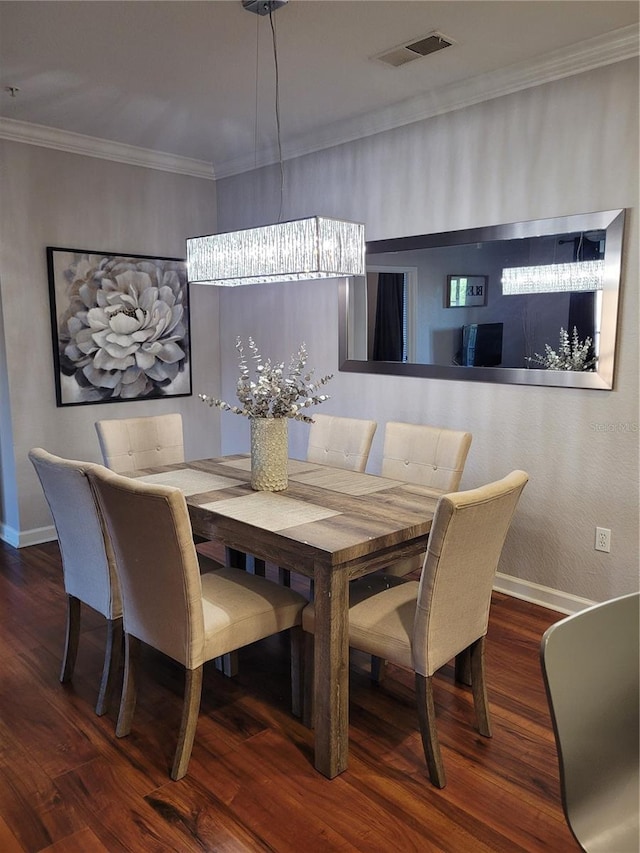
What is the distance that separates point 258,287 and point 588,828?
4.21m

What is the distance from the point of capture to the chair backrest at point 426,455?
2938mm

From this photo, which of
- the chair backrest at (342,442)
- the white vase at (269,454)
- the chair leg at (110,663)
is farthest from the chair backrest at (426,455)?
the chair leg at (110,663)

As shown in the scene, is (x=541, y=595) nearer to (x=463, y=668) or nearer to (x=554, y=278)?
(x=463, y=668)

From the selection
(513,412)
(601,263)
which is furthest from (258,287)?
(601,263)

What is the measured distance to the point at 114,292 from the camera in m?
4.54

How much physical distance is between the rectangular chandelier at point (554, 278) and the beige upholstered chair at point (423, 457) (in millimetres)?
857

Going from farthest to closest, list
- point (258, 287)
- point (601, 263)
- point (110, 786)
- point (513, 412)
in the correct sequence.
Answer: point (258, 287), point (513, 412), point (601, 263), point (110, 786)

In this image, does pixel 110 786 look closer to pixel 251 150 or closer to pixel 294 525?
pixel 294 525

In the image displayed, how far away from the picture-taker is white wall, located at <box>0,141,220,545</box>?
161 inches

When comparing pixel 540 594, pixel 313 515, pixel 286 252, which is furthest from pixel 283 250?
pixel 540 594

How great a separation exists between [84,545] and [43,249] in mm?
2539

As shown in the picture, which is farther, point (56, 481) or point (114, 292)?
point (114, 292)

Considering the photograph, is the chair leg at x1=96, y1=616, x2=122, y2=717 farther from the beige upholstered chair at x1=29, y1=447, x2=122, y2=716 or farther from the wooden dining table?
the wooden dining table

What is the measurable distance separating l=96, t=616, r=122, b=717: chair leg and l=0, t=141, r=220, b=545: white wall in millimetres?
2171
